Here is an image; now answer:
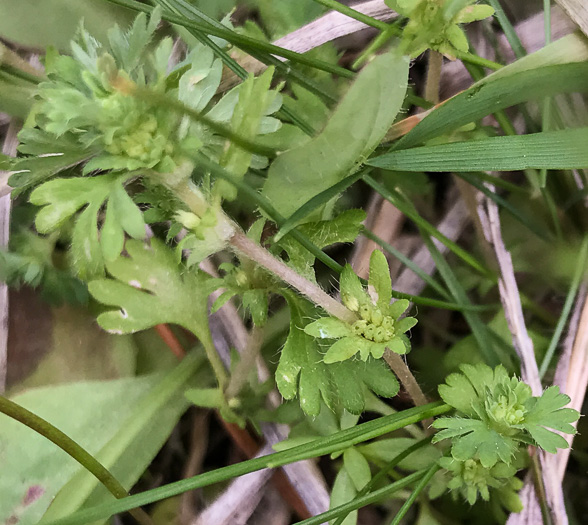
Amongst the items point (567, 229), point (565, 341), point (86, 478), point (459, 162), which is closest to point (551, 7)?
point (567, 229)

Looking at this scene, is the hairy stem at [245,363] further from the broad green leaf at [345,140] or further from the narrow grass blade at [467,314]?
the narrow grass blade at [467,314]

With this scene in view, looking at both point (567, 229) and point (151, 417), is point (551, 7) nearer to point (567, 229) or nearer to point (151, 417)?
point (567, 229)

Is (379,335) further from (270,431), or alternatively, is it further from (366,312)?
(270,431)

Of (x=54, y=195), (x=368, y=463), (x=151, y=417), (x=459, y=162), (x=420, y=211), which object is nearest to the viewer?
(x=54, y=195)

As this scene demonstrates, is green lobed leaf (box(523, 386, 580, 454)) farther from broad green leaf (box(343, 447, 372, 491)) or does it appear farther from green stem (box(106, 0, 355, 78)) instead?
green stem (box(106, 0, 355, 78))

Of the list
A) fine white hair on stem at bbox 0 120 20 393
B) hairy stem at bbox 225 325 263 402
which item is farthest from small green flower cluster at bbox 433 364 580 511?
fine white hair on stem at bbox 0 120 20 393

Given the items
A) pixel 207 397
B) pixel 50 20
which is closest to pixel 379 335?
pixel 207 397
